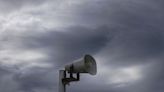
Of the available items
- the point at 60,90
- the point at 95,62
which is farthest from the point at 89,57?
the point at 60,90

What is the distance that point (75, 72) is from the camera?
38594 mm

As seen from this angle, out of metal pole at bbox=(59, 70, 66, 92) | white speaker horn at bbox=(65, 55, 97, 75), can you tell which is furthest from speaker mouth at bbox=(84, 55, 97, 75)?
metal pole at bbox=(59, 70, 66, 92)

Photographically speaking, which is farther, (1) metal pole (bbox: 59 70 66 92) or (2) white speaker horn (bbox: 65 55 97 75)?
(1) metal pole (bbox: 59 70 66 92)

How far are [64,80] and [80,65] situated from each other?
6.21 feet

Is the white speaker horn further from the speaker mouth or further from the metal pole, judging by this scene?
the metal pole

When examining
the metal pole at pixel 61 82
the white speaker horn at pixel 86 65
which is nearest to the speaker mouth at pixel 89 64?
the white speaker horn at pixel 86 65

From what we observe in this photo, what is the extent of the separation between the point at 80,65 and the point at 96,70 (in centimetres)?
103

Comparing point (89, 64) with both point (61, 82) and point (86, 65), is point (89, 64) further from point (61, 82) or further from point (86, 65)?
point (61, 82)

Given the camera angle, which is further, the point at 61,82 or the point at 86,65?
the point at 61,82

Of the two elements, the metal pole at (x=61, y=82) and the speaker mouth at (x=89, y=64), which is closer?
the speaker mouth at (x=89, y=64)

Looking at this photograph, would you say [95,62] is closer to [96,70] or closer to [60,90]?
[96,70]

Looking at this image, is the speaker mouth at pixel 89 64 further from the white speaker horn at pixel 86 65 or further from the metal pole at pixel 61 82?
the metal pole at pixel 61 82

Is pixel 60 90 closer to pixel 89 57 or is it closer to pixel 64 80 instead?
pixel 64 80

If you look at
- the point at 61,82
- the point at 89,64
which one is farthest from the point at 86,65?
the point at 61,82
